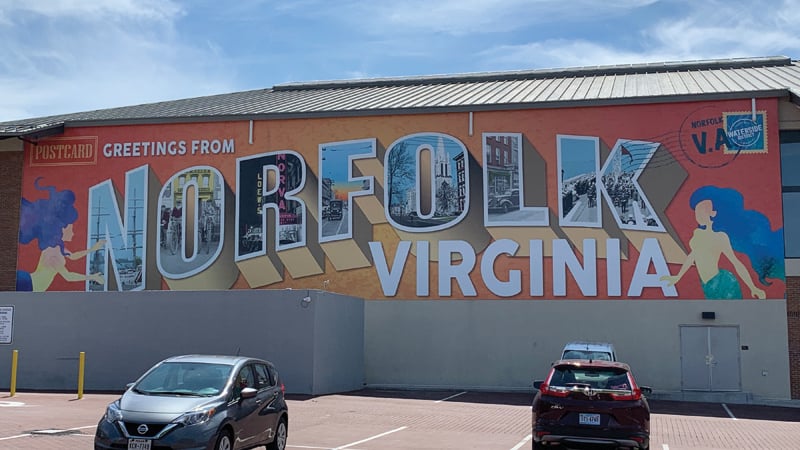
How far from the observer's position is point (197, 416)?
422 inches

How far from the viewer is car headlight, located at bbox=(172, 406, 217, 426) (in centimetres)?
1060

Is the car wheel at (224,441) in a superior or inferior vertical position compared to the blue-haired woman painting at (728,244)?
inferior

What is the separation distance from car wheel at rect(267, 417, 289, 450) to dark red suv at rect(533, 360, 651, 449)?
380 cm

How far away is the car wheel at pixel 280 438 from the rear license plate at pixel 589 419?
445 centimetres

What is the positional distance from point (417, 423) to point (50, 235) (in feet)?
62.6

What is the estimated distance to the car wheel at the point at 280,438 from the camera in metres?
12.8

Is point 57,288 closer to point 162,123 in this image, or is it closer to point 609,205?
point 162,123

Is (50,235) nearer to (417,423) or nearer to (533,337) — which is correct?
(533,337)

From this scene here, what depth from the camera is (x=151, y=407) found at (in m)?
10.9

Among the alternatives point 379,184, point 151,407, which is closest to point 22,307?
point 379,184

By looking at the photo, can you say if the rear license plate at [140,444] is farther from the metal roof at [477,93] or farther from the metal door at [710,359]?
the metal roof at [477,93]

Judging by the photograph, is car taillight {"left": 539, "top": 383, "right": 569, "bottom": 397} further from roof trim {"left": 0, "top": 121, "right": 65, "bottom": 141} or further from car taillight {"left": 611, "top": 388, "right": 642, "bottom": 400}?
roof trim {"left": 0, "top": 121, "right": 65, "bottom": 141}

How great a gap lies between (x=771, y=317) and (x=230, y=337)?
54.1ft

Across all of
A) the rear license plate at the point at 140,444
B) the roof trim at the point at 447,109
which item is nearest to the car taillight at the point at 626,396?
the rear license plate at the point at 140,444
